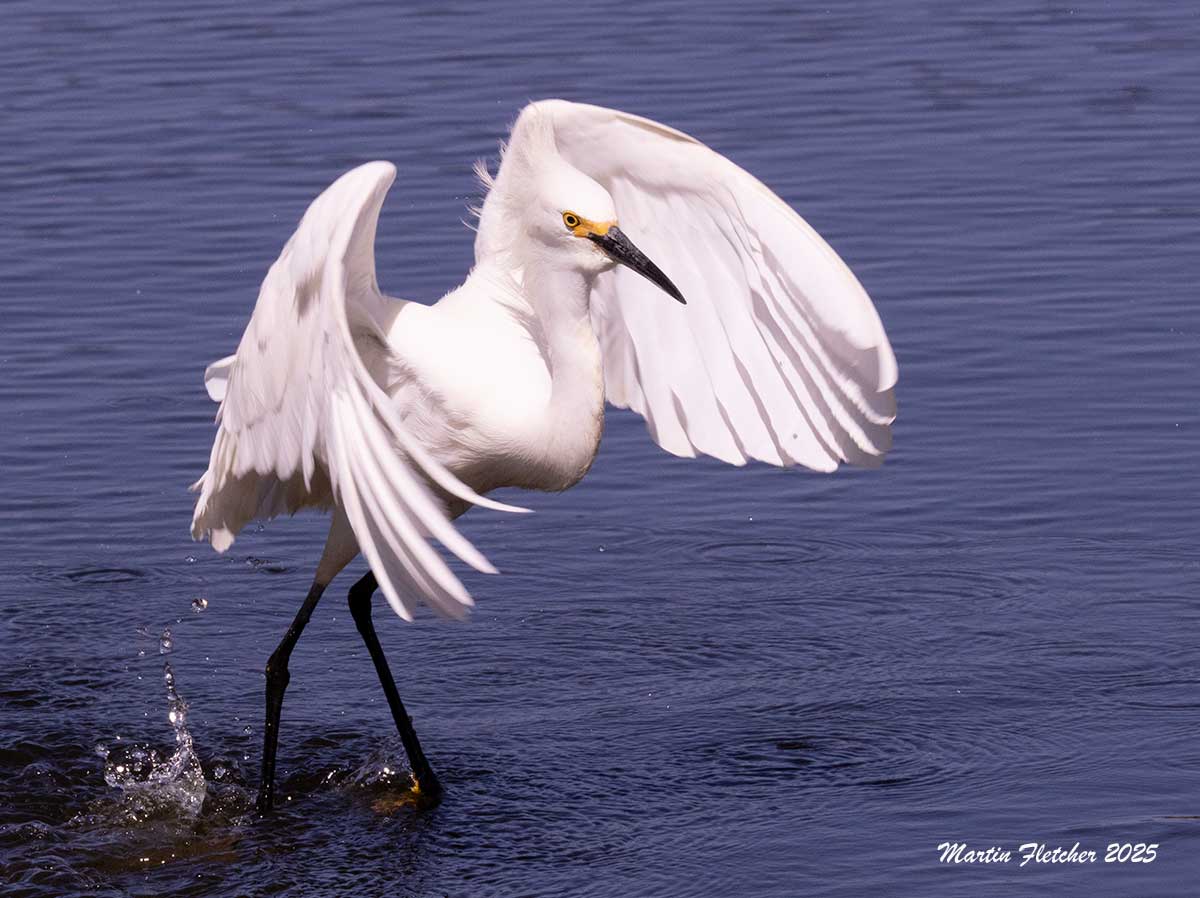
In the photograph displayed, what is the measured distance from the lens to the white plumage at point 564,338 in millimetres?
6566

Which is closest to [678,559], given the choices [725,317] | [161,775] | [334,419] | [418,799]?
[725,317]

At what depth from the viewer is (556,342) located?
6891 millimetres

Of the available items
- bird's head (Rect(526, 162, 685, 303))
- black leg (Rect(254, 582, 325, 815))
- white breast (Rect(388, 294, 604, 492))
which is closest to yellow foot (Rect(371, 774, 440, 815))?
black leg (Rect(254, 582, 325, 815))

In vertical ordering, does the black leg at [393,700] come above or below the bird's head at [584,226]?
below

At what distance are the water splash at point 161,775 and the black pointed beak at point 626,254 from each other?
87.2 inches

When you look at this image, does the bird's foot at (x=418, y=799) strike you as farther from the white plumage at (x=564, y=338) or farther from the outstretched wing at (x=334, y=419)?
the outstretched wing at (x=334, y=419)

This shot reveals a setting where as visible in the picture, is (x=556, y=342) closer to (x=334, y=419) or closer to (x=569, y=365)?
(x=569, y=365)

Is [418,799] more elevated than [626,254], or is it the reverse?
[626,254]

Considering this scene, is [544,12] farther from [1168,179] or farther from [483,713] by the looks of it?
[483,713]

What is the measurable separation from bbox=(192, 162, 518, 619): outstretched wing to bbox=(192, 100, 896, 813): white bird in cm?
1

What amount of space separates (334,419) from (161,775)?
6.80ft

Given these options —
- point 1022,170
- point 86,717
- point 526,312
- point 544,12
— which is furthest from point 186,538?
point 544,12

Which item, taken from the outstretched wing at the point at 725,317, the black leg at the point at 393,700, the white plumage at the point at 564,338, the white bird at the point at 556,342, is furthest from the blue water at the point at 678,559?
the outstretched wing at the point at 725,317

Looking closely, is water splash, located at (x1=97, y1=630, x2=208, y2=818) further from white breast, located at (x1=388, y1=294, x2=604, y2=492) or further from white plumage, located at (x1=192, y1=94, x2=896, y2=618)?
Answer: white breast, located at (x1=388, y1=294, x2=604, y2=492)
